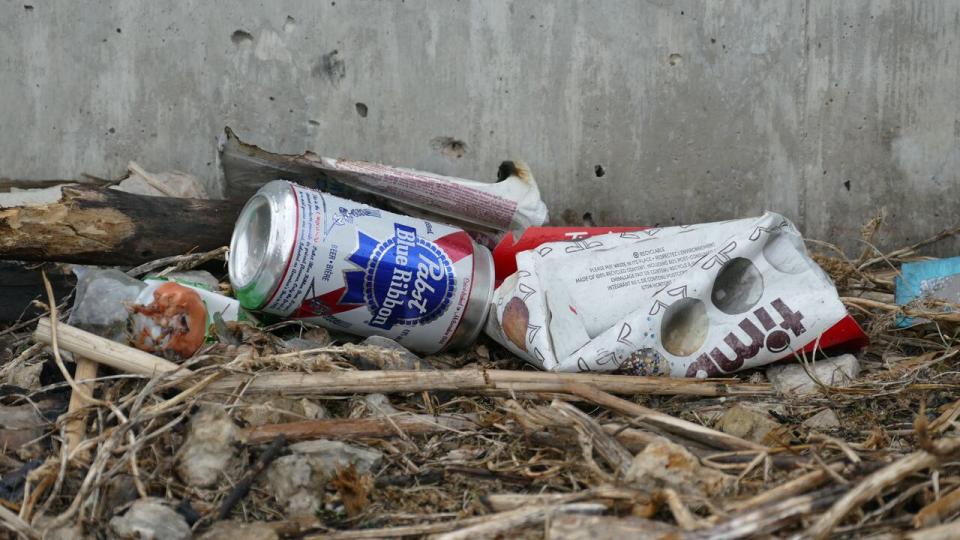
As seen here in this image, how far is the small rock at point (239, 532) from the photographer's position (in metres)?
1.23

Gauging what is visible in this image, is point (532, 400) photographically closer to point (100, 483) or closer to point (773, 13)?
point (100, 483)

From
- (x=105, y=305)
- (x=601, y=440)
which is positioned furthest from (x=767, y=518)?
(x=105, y=305)

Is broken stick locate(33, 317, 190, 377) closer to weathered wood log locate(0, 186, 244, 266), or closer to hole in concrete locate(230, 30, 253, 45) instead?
weathered wood log locate(0, 186, 244, 266)

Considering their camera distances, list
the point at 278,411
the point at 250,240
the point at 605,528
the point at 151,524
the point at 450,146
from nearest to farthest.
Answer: the point at 605,528, the point at 151,524, the point at 278,411, the point at 250,240, the point at 450,146

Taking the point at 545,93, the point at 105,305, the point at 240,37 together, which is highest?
the point at 240,37

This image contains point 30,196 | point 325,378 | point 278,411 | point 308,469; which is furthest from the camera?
point 30,196

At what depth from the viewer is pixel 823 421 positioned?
5.29 ft

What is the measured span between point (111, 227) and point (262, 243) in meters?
0.32

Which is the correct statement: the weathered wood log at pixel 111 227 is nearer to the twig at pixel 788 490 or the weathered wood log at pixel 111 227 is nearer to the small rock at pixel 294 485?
the small rock at pixel 294 485

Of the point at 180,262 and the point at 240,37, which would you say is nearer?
the point at 180,262

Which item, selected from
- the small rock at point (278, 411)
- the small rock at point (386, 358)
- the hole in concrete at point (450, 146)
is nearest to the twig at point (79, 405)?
the small rock at point (278, 411)

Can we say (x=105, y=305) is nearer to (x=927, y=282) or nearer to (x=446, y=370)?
(x=446, y=370)

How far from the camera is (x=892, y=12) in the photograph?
216 cm

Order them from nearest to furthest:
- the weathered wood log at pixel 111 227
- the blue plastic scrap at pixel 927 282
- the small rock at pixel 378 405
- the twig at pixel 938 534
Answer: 1. the twig at pixel 938 534
2. the small rock at pixel 378 405
3. the weathered wood log at pixel 111 227
4. the blue plastic scrap at pixel 927 282
